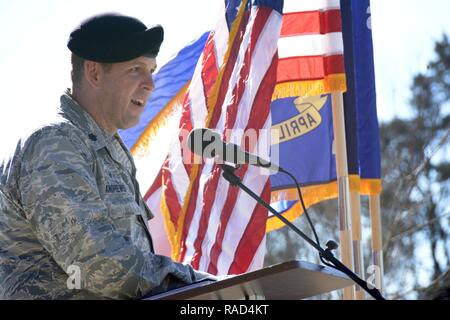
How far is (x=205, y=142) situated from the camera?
331cm

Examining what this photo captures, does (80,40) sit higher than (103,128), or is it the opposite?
(80,40)

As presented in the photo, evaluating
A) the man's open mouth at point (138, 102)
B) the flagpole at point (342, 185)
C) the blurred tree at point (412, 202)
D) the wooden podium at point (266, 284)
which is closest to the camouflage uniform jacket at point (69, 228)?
the wooden podium at point (266, 284)

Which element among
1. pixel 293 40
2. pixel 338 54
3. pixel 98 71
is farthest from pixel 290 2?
pixel 98 71

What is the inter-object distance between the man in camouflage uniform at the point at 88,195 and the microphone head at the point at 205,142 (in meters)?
0.31

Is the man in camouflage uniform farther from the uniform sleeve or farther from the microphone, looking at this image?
the microphone

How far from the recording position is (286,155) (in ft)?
24.7

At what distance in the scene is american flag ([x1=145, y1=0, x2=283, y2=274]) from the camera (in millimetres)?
5809

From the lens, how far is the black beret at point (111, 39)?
363cm

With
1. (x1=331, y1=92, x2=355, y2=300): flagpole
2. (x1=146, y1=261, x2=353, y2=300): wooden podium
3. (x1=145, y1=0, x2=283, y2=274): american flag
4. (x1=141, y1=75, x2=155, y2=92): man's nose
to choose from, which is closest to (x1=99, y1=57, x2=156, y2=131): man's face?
(x1=141, y1=75, x2=155, y2=92): man's nose

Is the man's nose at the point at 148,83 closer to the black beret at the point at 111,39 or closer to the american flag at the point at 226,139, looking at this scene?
the black beret at the point at 111,39

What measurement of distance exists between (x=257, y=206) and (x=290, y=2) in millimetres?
1827

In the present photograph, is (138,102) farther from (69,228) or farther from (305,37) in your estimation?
(305,37)

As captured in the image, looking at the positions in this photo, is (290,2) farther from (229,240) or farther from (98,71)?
(98,71)

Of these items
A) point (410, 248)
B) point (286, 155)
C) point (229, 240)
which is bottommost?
point (410, 248)
